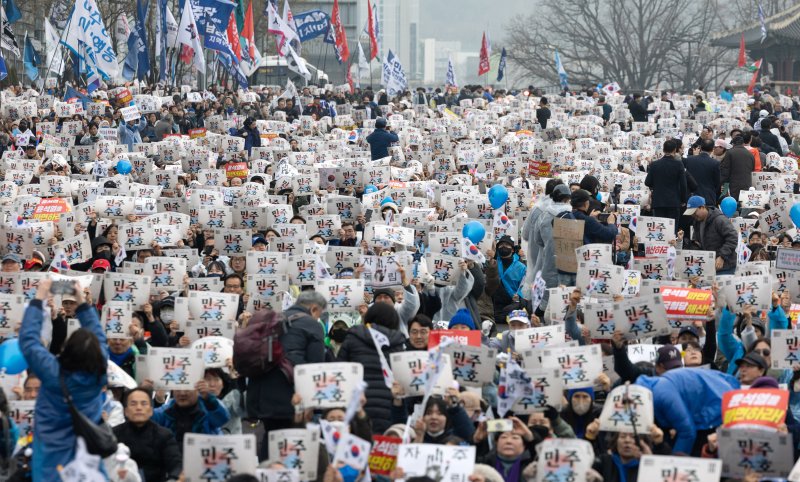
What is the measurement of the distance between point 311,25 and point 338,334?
96.8 ft

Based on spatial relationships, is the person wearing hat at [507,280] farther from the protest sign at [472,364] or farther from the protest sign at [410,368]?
the protest sign at [410,368]

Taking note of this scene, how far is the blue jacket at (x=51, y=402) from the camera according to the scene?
25.4 ft

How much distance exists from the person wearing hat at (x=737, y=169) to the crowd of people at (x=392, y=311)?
0.03m

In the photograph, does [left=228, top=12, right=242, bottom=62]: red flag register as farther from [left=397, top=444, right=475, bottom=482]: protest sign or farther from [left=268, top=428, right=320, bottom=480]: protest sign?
[left=397, top=444, right=475, bottom=482]: protest sign

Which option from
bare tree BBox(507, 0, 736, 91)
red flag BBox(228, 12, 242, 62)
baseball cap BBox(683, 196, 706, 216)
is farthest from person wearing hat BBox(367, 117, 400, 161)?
bare tree BBox(507, 0, 736, 91)

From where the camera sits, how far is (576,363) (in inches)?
384

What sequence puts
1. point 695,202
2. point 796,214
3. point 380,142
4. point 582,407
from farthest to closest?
point 380,142, point 796,214, point 695,202, point 582,407

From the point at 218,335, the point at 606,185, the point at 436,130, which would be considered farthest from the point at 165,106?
the point at 218,335

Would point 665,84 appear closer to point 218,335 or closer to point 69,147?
point 69,147

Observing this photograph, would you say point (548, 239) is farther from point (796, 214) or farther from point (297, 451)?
point (297, 451)

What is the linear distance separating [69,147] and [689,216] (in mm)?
11873

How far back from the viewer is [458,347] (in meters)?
9.91

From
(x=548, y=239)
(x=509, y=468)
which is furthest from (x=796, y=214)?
(x=509, y=468)

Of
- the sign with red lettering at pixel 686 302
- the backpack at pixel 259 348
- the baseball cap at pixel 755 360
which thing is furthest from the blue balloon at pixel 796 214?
the backpack at pixel 259 348
